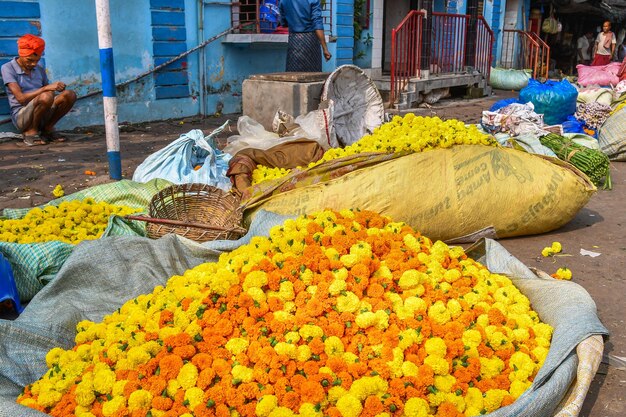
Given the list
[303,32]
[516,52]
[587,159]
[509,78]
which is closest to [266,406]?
[587,159]

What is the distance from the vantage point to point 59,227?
12.0 feet

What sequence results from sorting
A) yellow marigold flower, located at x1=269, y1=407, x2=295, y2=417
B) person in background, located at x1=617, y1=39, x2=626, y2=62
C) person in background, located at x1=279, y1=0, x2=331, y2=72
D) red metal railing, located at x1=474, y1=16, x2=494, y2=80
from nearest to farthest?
1. yellow marigold flower, located at x1=269, y1=407, x2=295, y2=417
2. person in background, located at x1=279, y1=0, x2=331, y2=72
3. red metal railing, located at x1=474, y1=16, x2=494, y2=80
4. person in background, located at x1=617, y1=39, x2=626, y2=62

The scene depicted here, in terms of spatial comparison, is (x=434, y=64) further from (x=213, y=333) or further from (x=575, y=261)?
(x=213, y=333)

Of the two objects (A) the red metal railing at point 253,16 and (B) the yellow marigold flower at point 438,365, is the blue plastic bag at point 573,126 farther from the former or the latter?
(B) the yellow marigold flower at point 438,365

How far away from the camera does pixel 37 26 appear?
7520 millimetres

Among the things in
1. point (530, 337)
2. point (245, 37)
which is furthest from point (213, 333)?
point (245, 37)

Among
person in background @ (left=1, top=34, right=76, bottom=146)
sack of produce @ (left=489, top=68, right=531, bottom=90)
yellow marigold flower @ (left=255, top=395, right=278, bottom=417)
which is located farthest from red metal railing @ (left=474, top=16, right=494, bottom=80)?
yellow marigold flower @ (left=255, top=395, right=278, bottom=417)

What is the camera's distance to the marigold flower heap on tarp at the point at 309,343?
6.70 ft

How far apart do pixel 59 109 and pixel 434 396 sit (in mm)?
6446

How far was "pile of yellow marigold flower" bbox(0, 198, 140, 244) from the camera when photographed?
3531 mm

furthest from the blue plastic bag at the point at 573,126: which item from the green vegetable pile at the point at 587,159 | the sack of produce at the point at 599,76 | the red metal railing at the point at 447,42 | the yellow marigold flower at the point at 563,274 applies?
the sack of produce at the point at 599,76

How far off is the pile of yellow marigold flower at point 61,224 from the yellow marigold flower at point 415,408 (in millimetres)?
2310

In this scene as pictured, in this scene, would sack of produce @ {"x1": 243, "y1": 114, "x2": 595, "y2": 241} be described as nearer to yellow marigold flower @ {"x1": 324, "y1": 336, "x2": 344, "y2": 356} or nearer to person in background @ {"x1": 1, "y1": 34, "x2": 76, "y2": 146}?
yellow marigold flower @ {"x1": 324, "y1": 336, "x2": 344, "y2": 356}

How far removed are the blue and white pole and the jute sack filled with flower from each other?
6.37 ft
